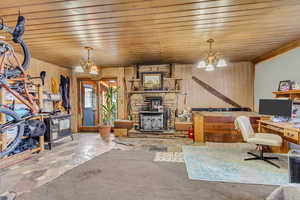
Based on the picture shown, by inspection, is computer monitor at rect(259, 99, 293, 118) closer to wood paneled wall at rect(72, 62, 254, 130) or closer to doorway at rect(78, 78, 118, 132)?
wood paneled wall at rect(72, 62, 254, 130)

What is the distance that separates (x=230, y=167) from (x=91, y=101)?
536 centimetres

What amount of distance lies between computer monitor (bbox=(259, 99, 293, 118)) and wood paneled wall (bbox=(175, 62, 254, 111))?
185 cm

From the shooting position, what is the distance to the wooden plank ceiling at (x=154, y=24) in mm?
2008

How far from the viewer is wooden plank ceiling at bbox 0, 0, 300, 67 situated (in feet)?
6.59

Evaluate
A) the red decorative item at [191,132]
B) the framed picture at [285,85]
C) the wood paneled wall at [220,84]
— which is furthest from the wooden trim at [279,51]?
the red decorative item at [191,132]

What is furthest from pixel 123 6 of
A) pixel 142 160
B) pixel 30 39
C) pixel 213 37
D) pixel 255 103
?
pixel 255 103

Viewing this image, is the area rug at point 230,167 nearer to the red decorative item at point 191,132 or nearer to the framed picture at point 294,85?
the red decorative item at point 191,132

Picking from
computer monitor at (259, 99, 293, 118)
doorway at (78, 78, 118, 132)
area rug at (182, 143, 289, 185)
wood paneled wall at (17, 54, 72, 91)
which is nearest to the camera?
area rug at (182, 143, 289, 185)

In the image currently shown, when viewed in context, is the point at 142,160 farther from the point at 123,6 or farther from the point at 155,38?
the point at 123,6

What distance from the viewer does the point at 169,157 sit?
328 cm

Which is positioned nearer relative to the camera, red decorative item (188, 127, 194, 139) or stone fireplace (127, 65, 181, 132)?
red decorative item (188, 127, 194, 139)

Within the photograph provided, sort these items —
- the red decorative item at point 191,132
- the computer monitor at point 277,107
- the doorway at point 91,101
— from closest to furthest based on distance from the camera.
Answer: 1. the computer monitor at point 277,107
2. the red decorative item at point 191,132
3. the doorway at point 91,101

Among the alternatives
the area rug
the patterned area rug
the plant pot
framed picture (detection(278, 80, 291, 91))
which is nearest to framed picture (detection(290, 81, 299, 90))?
framed picture (detection(278, 80, 291, 91))

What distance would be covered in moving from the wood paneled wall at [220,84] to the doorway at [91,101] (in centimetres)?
275
